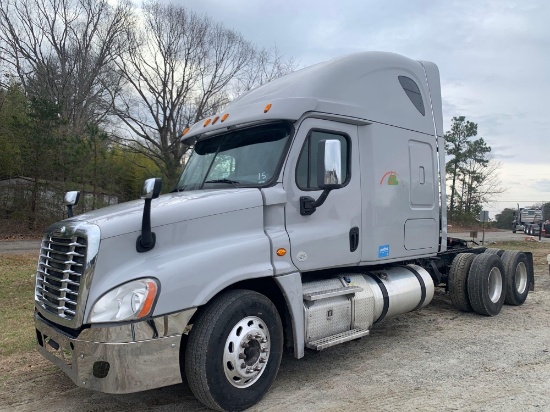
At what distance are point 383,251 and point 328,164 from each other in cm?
183

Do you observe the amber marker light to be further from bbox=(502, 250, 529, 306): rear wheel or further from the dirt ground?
bbox=(502, 250, 529, 306): rear wheel

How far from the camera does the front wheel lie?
12.2ft

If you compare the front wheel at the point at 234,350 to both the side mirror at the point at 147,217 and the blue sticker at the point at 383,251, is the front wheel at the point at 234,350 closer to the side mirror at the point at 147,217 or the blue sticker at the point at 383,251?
the side mirror at the point at 147,217

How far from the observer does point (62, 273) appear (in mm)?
3756

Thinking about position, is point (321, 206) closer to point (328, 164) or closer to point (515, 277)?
point (328, 164)

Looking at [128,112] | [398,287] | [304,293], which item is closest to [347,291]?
[304,293]

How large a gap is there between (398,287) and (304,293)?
178 centimetres

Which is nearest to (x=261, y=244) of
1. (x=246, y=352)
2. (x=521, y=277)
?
(x=246, y=352)

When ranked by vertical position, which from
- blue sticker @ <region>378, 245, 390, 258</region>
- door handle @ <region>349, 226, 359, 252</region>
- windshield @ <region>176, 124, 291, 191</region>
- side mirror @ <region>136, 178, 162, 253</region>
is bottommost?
blue sticker @ <region>378, 245, 390, 258</region>

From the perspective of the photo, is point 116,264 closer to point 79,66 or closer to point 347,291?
point 347,291

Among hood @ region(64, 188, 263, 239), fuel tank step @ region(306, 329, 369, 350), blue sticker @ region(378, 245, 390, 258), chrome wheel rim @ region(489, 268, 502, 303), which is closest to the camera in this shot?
hood @ region(64, 188, 263, 239)

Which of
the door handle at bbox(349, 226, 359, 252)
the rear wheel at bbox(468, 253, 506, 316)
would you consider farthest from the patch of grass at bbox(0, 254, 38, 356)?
the rear wheel at bbox(468, 253, 506, 316)

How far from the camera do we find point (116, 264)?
358 cm

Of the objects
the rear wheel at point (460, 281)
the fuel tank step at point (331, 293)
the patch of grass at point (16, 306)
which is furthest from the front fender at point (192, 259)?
the rear wheel at point (460, 281)
